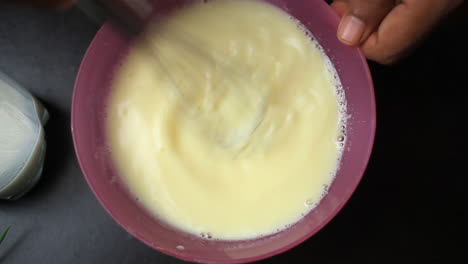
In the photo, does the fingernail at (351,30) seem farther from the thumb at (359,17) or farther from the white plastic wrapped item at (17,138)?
the white plastic wrapped item at (17,138)

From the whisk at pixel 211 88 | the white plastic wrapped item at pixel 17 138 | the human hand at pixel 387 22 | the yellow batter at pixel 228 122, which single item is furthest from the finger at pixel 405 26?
the white plastic wrapped item at pixel 17 138

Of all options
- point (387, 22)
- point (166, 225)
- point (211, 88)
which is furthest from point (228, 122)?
point (387, 22)

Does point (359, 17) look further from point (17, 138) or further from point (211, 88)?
point (17, 138)

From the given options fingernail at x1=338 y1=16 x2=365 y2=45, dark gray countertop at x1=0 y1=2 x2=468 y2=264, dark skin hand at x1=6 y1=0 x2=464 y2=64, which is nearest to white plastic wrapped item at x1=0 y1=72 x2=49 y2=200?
dark gray countertop at x1=0 y1=2 x2=468 y2=264

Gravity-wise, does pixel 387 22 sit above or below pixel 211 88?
above

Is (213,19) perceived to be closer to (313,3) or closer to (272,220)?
(313,3)

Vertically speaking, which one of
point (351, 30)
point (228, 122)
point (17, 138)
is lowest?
point (17, 138)

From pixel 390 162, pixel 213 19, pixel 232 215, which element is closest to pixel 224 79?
pixel 213 19
